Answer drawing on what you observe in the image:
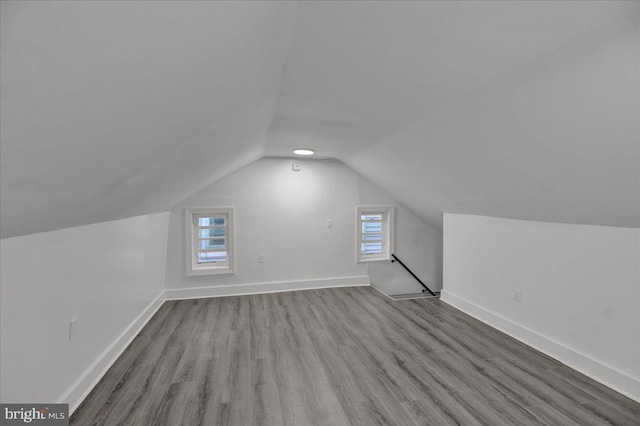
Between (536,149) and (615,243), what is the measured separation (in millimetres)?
1079

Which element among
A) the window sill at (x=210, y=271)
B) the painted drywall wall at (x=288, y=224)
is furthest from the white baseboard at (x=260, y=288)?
the window sill at (x=210, y=271)

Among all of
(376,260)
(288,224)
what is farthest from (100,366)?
(376,260)

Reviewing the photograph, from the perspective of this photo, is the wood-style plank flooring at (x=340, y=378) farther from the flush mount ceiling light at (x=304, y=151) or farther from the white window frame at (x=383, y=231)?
the flush mount ceiling light at (x=304, y=151)

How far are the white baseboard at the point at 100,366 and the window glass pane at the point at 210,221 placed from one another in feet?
4.95

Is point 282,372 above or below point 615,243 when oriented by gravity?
below

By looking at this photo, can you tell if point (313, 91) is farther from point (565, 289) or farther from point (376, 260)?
point (376, 260)

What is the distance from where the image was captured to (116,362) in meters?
2.82

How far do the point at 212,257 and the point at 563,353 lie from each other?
4.44m

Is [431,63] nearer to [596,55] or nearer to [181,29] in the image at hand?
[596,55]

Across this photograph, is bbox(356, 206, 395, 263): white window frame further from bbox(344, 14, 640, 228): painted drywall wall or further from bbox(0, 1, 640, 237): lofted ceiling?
bbox(0, 1, 640, 237): lofted ceiling

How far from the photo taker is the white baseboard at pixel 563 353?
91.0 inches

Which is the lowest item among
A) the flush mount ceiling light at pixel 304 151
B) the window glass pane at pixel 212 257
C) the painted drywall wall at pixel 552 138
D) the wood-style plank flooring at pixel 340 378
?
the wood-style plank flooring at pixel 340 378

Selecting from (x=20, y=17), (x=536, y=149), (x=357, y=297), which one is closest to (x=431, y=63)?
(x=536, y=149)

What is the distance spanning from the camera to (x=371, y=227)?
566 cm
